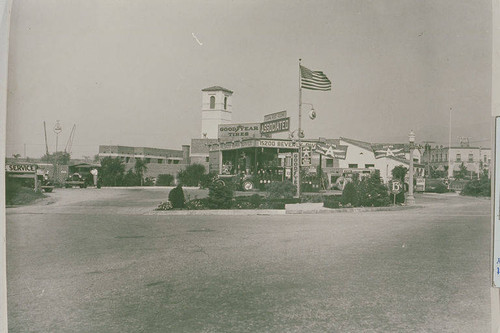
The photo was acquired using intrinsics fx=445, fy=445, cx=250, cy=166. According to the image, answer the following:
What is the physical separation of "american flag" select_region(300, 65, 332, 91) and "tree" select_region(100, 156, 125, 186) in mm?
1360

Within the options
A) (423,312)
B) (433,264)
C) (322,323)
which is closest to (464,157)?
(433,264)

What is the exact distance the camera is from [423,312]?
2377 millimetres

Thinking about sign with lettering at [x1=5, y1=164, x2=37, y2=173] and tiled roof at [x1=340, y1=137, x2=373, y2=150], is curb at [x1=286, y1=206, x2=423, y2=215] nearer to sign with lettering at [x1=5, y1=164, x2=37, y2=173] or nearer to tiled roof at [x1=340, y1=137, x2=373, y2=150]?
tiled roof at [x1=340, y1=137, x2=373, y2=150]

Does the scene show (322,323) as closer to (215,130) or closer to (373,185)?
(215,130)

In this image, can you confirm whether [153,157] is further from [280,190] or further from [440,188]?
[440,188]

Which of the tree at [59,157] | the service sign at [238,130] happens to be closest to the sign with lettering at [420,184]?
the service sign at [238,130]

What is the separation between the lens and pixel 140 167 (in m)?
3.10

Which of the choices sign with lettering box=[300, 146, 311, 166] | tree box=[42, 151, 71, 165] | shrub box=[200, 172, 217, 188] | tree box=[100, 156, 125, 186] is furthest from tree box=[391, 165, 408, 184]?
tree box=[42, 151, 71, 165]

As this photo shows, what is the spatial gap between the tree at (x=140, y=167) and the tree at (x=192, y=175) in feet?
0.88

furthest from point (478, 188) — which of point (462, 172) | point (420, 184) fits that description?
point (420, 184)

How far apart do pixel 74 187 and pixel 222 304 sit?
1653 mm

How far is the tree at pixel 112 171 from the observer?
305 cm

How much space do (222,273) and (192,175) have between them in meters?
0.84

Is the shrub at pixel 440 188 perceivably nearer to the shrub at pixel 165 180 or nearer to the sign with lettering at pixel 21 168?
the shrub at pixel 165 180
